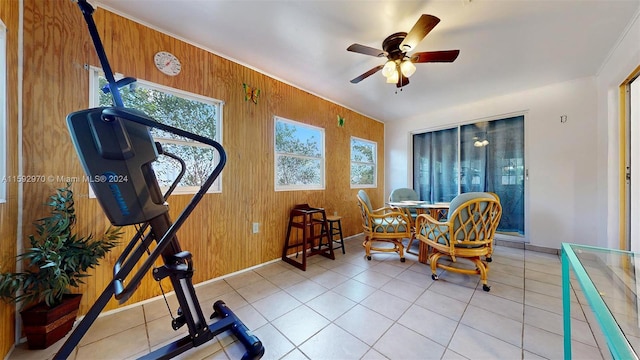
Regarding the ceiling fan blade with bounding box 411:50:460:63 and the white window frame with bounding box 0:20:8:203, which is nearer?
the white window frame with bounding box 0:20:8:203

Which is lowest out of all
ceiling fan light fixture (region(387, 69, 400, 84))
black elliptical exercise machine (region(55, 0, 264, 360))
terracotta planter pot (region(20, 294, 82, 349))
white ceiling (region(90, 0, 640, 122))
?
terracotta planter pot (region(20, 294, 82, 349))

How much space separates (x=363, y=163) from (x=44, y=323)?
4.19 m

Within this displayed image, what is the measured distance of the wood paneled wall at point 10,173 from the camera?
1.24 m

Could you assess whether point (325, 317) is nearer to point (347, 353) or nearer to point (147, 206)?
point (347, 353)

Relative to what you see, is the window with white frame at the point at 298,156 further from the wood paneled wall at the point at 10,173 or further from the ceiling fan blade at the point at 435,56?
the wood paneled wall at the point at 10,173

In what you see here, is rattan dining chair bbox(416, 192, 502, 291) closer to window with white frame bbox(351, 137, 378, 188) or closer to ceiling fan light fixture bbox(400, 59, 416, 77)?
ceiling fan light fixture bbox(400, 59, 416, 77)

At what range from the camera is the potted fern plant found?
4.19 ft

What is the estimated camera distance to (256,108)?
2.58 meters

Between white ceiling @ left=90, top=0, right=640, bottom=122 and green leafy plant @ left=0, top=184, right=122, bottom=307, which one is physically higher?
white ceiling @ left=90, top=0, right=640, bottom=122

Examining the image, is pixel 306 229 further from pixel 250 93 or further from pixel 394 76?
pixel 394 76

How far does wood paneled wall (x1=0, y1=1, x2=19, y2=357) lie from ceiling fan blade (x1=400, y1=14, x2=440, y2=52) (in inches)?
102

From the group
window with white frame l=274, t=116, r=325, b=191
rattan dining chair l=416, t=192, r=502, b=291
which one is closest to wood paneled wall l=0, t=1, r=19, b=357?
window with white frame l=274, t=116, r=325, b=191

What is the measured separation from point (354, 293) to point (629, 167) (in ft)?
10.9

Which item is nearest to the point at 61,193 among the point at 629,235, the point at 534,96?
the point at 629,235
